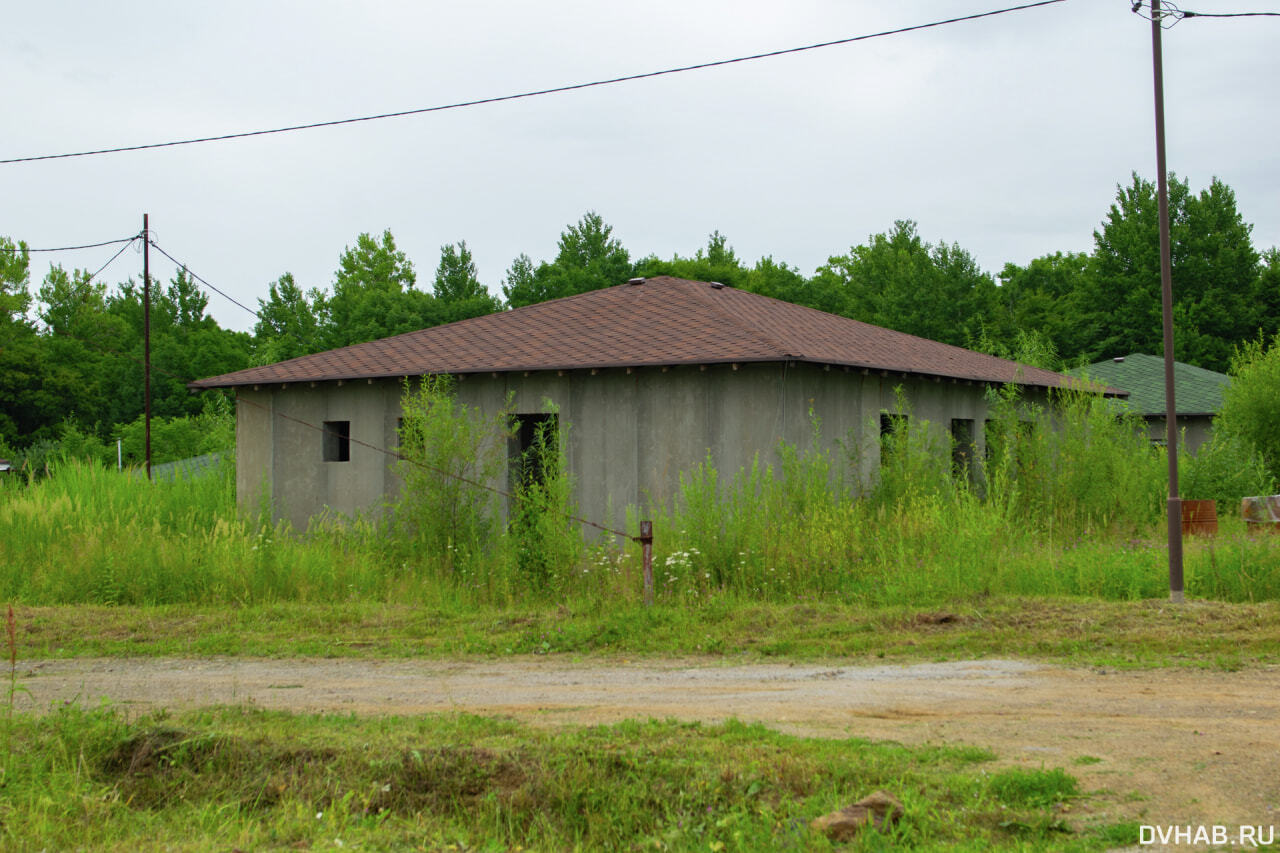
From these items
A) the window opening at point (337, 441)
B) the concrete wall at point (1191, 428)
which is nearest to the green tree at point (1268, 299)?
the concrete wall at point (1191, 428)

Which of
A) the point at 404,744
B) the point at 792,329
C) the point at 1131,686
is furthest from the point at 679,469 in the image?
the point at 404,744

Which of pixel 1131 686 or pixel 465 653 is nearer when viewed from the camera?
pixel 1131 686

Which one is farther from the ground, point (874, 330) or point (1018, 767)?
point (874, 330)

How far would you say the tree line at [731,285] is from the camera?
47.0m

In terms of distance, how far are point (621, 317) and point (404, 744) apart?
1244 cm

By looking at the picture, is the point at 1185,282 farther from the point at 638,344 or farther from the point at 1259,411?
the point at 638,344

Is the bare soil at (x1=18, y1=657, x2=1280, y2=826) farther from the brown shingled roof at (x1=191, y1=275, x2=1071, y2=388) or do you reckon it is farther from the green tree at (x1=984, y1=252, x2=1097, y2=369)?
the green tree at (x1=984, y1=252, x2=1097, y2=369)

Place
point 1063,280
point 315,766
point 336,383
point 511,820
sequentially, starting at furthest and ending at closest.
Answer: point 1063,280 < point 336,383 < point 315,766 < point 511,820

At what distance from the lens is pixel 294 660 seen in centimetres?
923

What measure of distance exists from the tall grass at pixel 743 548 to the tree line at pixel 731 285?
23.3 metres

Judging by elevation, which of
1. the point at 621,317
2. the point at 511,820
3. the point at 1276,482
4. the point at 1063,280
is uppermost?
the point at 1063,280

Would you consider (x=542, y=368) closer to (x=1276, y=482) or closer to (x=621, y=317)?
(x=621, y=317)

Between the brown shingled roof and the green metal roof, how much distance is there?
28.8ft

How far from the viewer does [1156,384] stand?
30.2 metres
